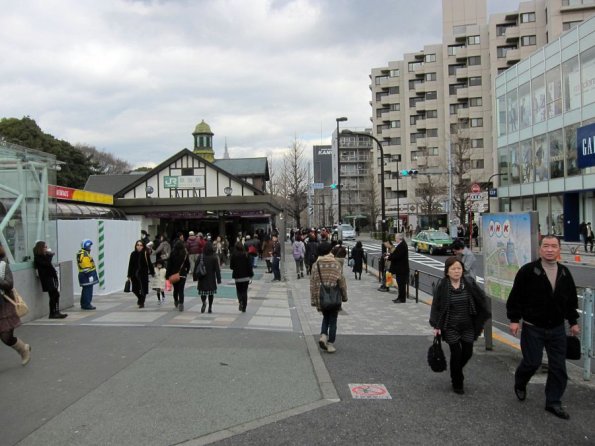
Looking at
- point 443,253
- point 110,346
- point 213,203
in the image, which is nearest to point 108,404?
point 110,346

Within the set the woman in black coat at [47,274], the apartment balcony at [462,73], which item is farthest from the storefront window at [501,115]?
the woman in black coat at [47,274]

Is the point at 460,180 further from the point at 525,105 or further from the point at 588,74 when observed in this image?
the point at 588,74

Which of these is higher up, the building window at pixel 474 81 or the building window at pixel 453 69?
the building window at pixel 453 69

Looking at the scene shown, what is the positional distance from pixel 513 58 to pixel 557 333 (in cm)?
5986

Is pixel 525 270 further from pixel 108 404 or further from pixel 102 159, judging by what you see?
pixel 102 159

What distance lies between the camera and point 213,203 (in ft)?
87.1

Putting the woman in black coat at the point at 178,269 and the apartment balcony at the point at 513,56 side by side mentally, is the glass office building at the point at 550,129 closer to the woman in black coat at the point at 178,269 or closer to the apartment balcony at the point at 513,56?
the apartment balcony at the point at 513,56

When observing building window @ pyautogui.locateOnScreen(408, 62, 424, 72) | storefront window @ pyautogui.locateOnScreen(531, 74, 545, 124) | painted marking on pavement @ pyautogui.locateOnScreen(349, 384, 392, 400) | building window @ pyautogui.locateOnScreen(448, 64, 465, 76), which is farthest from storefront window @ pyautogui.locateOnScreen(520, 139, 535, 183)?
building window @ pyautogui.locateOnScreen(408, 62, 424, 72)

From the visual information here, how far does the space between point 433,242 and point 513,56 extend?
36507mm

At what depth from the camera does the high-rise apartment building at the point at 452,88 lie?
5534 cm

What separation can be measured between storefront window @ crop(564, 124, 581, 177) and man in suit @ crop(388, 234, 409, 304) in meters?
21.6

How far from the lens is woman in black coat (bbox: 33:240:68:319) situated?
975cm

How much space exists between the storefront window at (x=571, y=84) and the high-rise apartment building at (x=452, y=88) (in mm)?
21045

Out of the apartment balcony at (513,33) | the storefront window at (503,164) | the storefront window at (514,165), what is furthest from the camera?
the apartment balcony at (513,33)
